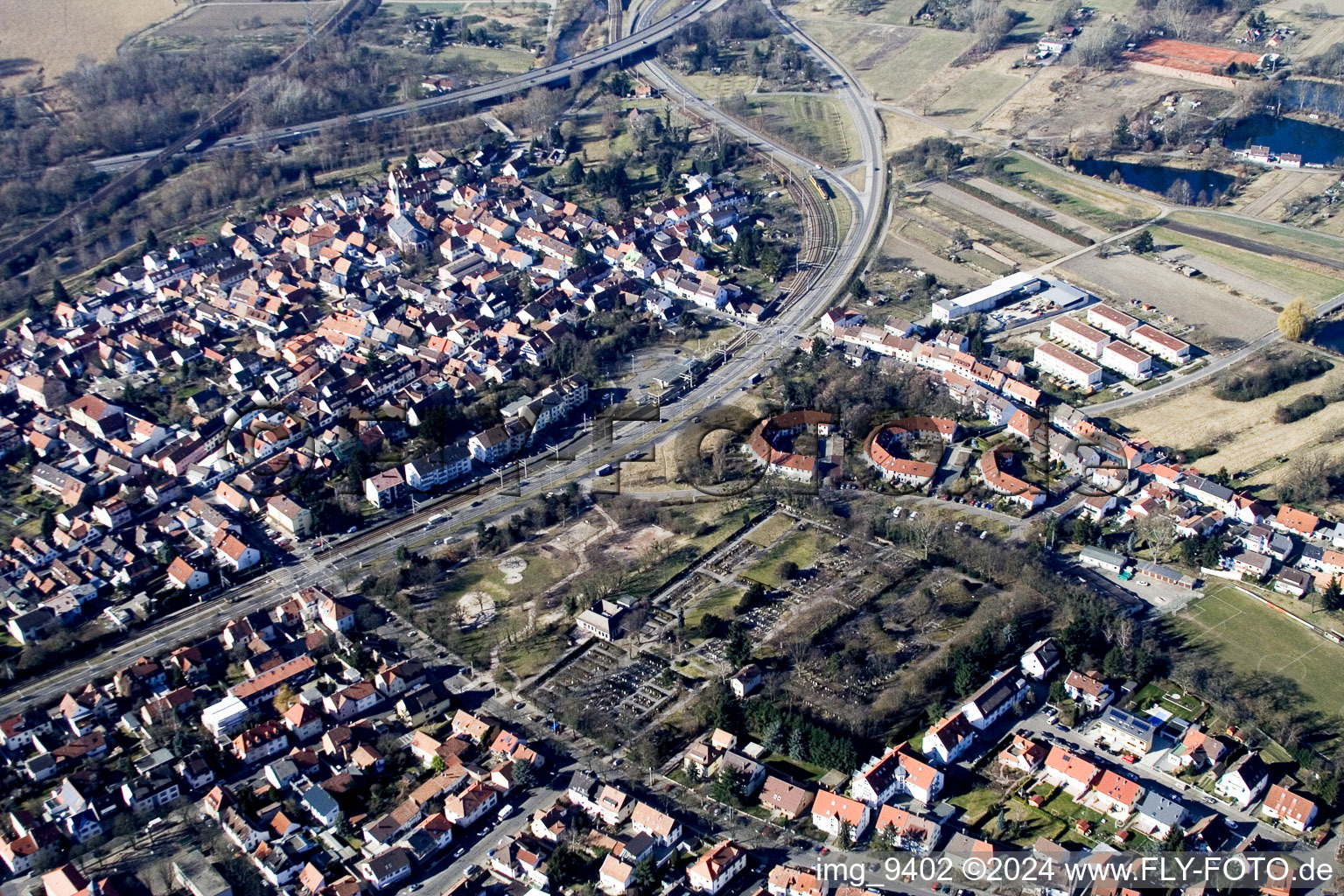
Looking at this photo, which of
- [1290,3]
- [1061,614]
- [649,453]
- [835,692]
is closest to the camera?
[835,692]

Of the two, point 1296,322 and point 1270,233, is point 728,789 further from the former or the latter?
point 1270,233

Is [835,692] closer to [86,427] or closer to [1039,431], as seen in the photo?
[1039,431]

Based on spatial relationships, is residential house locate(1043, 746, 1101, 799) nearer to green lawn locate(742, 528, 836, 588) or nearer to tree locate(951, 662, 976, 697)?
tree locate(951, 662, 976, 697)

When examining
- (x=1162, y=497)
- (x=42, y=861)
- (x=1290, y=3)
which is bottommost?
(x=42, y=861)

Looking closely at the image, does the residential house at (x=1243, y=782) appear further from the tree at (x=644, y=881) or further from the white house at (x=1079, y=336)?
the white house at (x=1079, y=336)

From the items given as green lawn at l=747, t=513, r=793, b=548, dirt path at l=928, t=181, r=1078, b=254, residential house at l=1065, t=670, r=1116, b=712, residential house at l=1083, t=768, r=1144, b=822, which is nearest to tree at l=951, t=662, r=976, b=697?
residential house at l=1065, t=670, r=1116, b=712

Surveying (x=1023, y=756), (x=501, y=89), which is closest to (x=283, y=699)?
(x=1023, y=756)

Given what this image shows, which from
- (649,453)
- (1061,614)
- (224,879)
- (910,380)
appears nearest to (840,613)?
(1061,614)

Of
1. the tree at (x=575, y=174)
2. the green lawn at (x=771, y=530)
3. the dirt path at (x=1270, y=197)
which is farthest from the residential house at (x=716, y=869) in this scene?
the dirt path at (x=1270, y=197)
